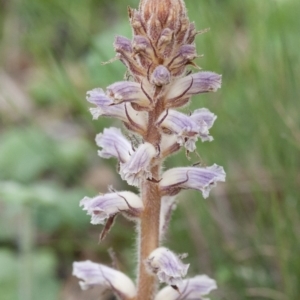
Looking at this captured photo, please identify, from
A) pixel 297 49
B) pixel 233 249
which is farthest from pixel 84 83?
pixel 233 249

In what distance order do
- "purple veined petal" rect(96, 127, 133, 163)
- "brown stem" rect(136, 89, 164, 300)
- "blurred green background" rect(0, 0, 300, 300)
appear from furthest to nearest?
"blurred green background" rect(0, 0, 300, 300)
"purple veined petal" rect(96, 127, 133, 163)
"brown stem" rect(136, 89, 164, 300)

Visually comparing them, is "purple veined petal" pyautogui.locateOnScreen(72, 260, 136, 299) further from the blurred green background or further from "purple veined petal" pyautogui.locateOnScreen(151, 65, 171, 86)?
"purple veined petal" pyautogui.locateOnScreen(151, 65, 171, 86)

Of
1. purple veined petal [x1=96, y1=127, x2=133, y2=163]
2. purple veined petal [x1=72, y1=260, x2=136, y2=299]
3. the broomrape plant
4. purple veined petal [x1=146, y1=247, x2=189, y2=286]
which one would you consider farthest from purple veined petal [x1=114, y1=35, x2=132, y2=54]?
purple veined petal [x1=72, y1=260, x2=136, y2=299]

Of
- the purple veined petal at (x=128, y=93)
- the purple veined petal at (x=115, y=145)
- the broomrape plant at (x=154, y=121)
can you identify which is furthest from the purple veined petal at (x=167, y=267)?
the purple veined petal at (x=128, y=93)

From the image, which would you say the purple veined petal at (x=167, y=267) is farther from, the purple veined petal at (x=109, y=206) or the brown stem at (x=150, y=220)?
the purple veined petal at (x=109, y=206)

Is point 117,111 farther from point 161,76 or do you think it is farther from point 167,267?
point 167,267

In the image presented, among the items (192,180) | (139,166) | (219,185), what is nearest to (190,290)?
(192,180)
